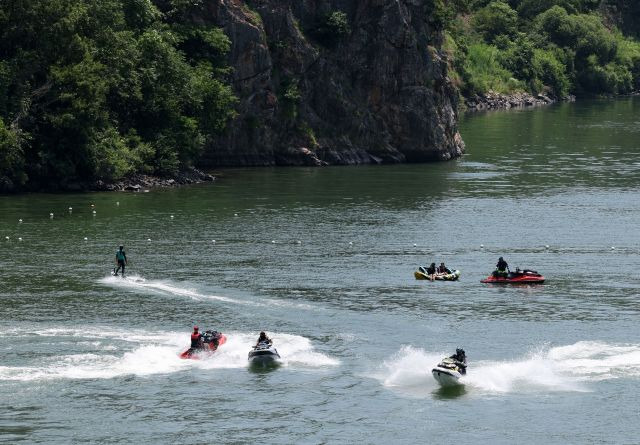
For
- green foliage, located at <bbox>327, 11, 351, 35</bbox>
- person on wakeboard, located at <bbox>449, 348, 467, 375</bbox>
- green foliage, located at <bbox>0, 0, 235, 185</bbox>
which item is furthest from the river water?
green foliage, located at <bbox>327, 11, 351, 35</bbox>

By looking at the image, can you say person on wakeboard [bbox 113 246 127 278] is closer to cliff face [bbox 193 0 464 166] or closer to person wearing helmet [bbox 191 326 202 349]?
person wearing helmet [bbox 191 326 202 349]

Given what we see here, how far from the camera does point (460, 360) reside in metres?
61.5

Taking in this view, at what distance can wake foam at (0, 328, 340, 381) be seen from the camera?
6178 cm

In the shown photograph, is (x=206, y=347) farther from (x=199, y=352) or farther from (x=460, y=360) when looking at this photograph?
(x=460, y=360)

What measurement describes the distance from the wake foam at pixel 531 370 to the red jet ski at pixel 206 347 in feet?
27.5

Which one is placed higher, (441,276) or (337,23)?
(337,23)

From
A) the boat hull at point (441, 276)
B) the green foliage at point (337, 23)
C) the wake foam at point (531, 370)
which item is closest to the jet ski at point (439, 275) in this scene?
the boat hull at point (441, 276)

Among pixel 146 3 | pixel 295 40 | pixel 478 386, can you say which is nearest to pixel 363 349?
pixel 478 386

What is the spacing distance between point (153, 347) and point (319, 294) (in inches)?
563

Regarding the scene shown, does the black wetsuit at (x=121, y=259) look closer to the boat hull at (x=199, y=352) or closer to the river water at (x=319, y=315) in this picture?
the river water at (x=319, y=315)

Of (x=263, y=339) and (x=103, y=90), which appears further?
(x=103, y=90)

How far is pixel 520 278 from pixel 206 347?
82.2 ft

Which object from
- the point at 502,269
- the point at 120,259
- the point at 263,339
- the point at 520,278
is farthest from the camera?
the point at 502,269

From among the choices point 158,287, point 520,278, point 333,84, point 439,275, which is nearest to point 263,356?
point 158,287
